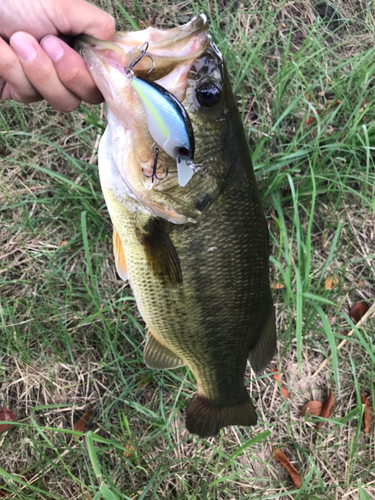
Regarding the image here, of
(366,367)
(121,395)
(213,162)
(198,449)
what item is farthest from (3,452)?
(366,367)

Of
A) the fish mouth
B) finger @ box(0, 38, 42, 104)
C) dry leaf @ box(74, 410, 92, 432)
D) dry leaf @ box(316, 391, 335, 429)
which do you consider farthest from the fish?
dry leaf @ box(316, 391, 335, 429)

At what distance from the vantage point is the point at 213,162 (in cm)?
125

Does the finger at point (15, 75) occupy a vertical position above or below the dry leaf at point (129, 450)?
above

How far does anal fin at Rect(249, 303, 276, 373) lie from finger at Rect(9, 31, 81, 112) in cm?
135

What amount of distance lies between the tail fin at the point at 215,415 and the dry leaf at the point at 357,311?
3.61ft

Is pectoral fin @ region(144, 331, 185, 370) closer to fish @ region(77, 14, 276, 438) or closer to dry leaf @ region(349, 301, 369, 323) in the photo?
fish @ region(77, 14, 276, 438)

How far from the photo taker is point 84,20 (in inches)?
50.6

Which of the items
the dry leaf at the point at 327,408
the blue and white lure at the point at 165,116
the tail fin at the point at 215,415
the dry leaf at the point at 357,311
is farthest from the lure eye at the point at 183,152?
the dry leaf at the point at 327,408

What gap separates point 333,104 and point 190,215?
5.73 feet

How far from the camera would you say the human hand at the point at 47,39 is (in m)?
1.28

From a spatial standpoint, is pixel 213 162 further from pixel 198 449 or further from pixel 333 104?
pixel 198 449

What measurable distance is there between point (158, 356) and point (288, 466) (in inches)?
48.5

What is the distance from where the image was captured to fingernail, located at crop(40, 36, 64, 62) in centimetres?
127

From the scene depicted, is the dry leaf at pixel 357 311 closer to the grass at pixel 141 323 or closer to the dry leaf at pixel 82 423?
the grass at pixel 141 323
